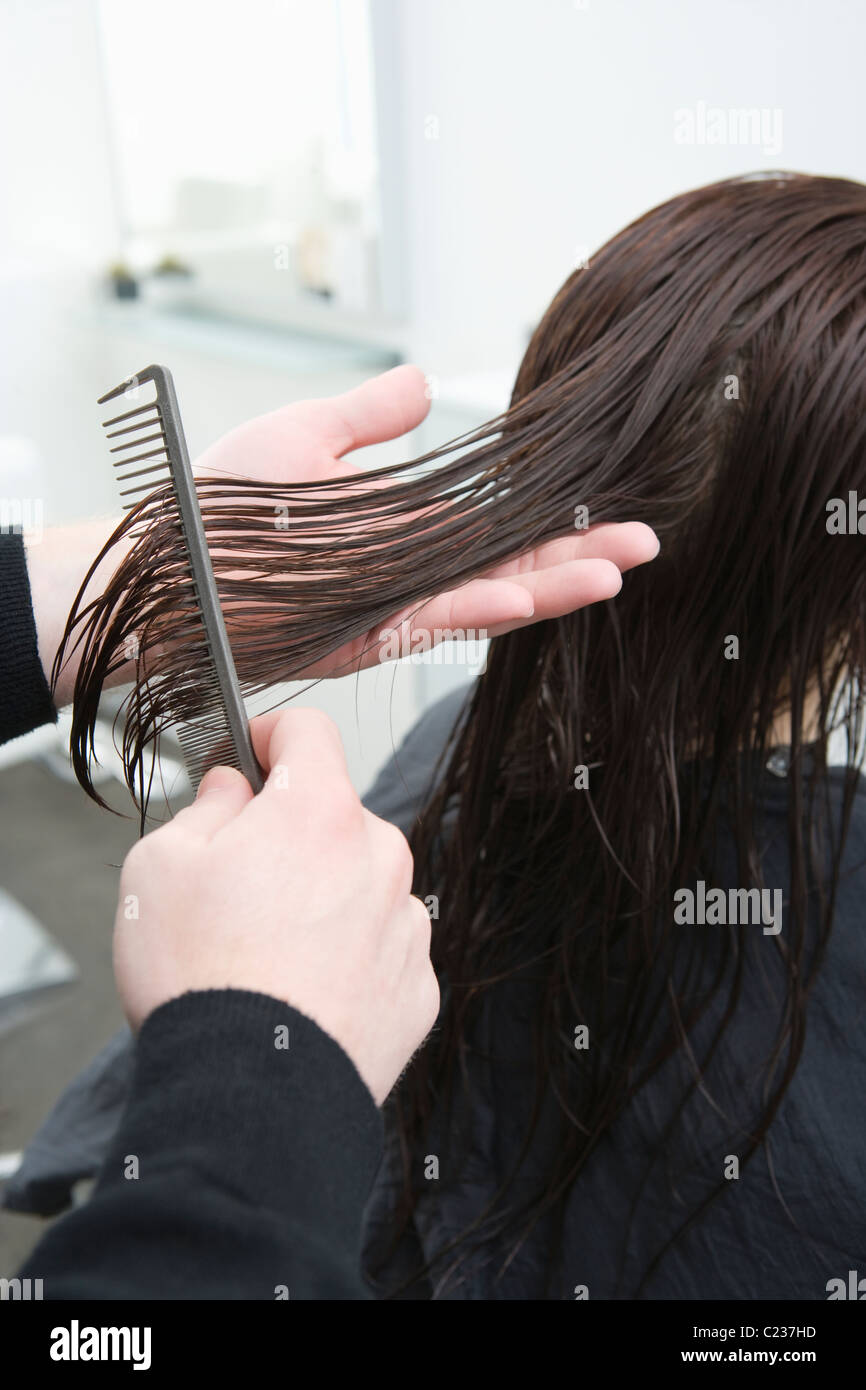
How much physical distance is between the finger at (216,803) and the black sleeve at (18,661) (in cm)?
27

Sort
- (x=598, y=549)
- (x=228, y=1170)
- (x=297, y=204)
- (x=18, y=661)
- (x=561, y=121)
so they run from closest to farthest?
(x=228, y=1170)
(x=598, y=549)
(x=18, y=661)
(x=561, y=121)
(x=297, y=204)

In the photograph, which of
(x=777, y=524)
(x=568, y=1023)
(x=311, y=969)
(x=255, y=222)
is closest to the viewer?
(x=311, y=969)

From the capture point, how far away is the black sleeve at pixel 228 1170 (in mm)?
340

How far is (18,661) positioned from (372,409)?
317mm

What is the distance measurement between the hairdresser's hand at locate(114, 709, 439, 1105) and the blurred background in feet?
3.09

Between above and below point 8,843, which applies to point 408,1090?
above

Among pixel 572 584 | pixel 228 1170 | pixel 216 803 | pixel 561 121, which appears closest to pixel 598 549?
pixel 572 584

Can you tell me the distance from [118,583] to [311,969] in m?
0.27

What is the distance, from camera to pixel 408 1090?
0.88m

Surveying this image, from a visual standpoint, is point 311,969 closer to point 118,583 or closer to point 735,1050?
point 118,583

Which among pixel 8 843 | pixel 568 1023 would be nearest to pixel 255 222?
pixel 8 843

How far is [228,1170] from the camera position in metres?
0.36

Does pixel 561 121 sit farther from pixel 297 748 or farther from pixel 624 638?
pixel 297 748

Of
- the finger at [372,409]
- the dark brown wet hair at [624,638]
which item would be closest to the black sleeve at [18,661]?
the dark brown wet hair at [624,638]
